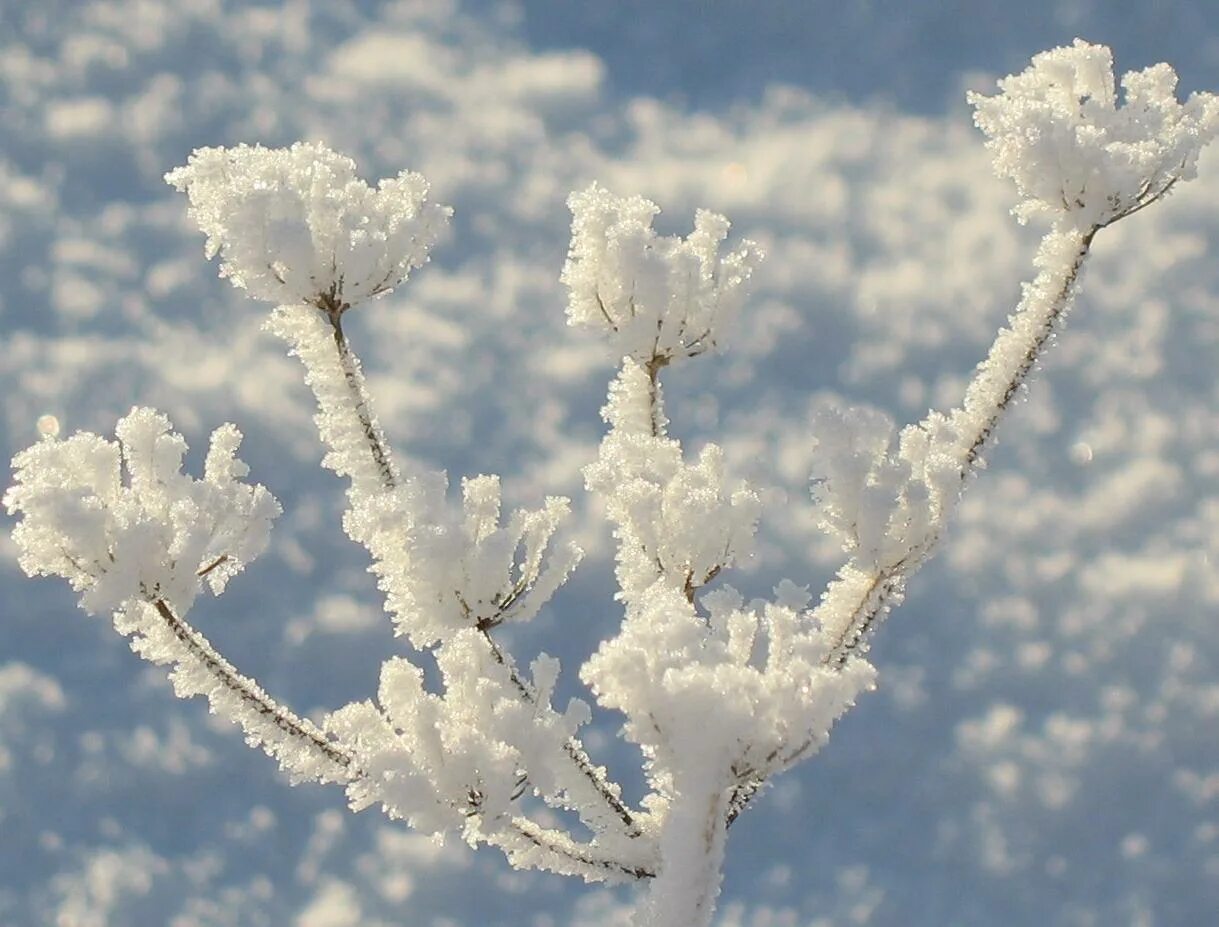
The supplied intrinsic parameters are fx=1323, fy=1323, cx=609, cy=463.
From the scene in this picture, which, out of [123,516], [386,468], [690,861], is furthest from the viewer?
[386,468]

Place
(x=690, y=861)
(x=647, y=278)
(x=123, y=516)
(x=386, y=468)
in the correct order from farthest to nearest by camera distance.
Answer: (x=647, y=278), (x=386, y=468), (x=123, y=516), (x=690, y=861)

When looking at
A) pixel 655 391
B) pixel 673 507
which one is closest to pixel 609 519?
pixel 673 507

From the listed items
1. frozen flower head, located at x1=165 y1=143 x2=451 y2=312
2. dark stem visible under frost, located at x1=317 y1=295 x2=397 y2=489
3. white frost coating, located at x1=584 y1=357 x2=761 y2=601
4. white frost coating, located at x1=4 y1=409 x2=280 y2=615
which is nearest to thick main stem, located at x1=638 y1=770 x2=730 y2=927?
white frost coating, located at x1=584 y1=357 x2=761 y2=601

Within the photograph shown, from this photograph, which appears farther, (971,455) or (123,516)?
(971,455)

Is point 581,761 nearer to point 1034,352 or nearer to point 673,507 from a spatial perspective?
point 673,507

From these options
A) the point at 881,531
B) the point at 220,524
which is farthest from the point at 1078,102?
the point at 220,524

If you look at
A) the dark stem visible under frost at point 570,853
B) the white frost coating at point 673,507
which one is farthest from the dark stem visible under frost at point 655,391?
the dark stem visible under frost at point 570,853

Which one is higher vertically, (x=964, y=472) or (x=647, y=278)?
(x=647, y=278)
